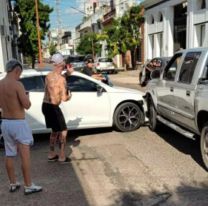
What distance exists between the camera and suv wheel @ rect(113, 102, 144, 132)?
28.9ft

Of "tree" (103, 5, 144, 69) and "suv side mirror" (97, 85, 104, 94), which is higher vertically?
"tree" (103, 5, 144, 69)

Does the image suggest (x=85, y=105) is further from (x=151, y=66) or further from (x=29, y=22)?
(x=29, y=22)

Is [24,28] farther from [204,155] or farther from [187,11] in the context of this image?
[204,155]

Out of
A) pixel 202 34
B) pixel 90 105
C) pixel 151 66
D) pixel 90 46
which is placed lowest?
pixel 90 105

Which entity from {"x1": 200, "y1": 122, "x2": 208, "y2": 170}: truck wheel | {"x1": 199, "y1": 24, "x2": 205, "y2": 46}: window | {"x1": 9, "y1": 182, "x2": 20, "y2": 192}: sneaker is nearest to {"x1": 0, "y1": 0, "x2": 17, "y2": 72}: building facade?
{"x1": 199, "y1": 24, "x2": 205, "y2": 46}: window

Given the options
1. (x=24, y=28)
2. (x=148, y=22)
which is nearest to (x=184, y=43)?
(x=148, y=22)

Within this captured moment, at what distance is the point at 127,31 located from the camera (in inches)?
1388

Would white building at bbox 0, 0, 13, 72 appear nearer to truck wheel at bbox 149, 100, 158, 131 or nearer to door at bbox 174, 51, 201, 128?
truck wheel at bbox 149, 100, 158, 131

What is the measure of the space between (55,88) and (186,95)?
83.3 inches

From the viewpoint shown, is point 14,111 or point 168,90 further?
point 168,90

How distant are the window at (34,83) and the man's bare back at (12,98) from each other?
3232mm

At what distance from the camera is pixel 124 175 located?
19.4 ft

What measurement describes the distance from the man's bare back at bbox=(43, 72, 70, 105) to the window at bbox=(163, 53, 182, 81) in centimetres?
220

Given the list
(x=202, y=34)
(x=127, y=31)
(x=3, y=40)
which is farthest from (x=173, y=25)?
(x=3, y=40)
